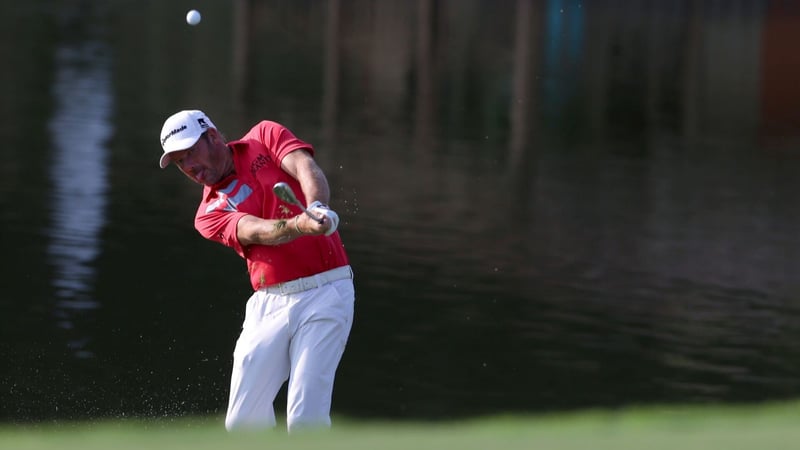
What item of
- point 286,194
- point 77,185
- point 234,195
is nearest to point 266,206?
point 234,195

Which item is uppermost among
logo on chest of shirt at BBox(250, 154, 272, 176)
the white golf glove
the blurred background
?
logo on chest of shirt at BBox(250, 154, 272, 176)

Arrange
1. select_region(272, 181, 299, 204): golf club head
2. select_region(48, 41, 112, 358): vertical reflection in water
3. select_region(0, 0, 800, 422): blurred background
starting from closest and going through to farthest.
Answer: select_region(272, 181, 299, 204): golf club head, select_region(0, 0, 800, 422): blurred background, select_region(48, 41, 112, 358): vertical reflection in water

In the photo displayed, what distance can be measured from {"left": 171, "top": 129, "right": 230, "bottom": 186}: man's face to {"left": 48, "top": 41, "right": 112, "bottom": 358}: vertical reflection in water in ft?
13.5

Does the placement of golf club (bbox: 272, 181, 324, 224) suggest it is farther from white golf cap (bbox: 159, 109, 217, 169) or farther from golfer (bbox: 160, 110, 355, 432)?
white golf cap (bbox: 159, 109, 217, 169)

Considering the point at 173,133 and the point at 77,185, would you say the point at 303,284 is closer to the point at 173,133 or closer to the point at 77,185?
the point at 173,133

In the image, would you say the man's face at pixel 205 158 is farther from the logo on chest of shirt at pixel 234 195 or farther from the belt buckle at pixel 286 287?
the belt buckle at pixel 286 287

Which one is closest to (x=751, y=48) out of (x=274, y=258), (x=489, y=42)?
(x=489, y=42)

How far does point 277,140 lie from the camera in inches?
279

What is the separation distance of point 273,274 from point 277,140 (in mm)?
648

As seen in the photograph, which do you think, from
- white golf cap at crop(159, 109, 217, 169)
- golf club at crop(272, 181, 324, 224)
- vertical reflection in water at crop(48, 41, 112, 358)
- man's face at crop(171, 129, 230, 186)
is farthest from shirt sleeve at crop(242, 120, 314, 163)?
vertical reflection in water at crop(48, 41, 112, 358)

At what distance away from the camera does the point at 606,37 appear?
49969 millimetres

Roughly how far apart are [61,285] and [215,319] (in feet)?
5.17

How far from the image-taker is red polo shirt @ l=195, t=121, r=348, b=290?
702 centimetres

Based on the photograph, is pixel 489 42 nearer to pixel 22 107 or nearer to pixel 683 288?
pixel 22 107
